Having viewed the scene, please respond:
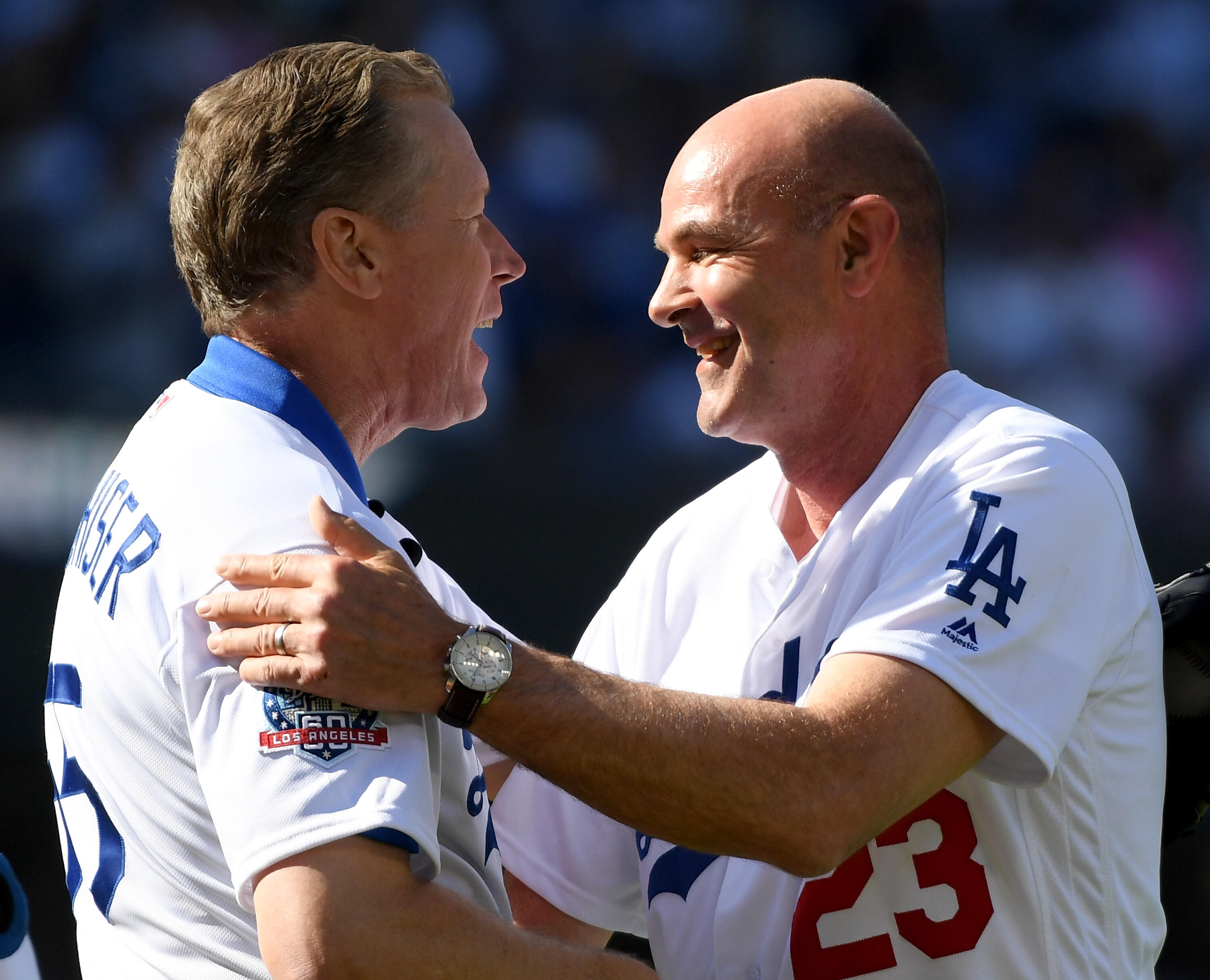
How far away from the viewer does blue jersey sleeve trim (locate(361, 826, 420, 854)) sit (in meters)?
1.59

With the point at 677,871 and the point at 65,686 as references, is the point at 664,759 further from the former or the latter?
the point at 65,686

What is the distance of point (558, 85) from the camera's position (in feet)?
24.0

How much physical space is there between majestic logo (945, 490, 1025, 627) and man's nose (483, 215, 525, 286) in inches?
35.6

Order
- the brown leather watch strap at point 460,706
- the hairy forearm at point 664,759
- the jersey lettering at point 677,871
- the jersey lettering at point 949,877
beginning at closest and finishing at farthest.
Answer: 1. the brown leather watch strap at point 460,706
2. the hairy forearm at point 664,759
3. the jersey lettering at point 949,877
4. the jersey lettering at point 677,871

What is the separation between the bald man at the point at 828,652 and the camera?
1891mm

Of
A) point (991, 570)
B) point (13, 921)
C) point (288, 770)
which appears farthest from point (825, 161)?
point (13, 921)

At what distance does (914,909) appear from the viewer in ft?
7.04

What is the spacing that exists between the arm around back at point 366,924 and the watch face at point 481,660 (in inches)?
10.0

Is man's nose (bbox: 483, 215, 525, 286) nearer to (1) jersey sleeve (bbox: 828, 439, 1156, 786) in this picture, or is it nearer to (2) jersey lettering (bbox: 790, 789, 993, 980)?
(1) jersey sleeve (bbox: 828, 439, 1156, 786)

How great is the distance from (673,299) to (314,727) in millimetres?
1419

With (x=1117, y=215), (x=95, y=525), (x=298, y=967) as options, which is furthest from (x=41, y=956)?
(x=1117, y=215)

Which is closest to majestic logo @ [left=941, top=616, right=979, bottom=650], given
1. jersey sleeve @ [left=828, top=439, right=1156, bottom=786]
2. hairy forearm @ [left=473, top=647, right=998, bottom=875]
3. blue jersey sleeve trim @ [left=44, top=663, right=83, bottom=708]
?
jersey sleeve @ [left=828, top=439, right=1156, bottom=786]

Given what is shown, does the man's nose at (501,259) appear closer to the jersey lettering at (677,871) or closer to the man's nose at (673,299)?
the man's nose at (673,299)

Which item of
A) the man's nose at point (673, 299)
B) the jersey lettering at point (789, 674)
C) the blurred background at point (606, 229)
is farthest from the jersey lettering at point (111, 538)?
the blurred background at point (606, 229)
